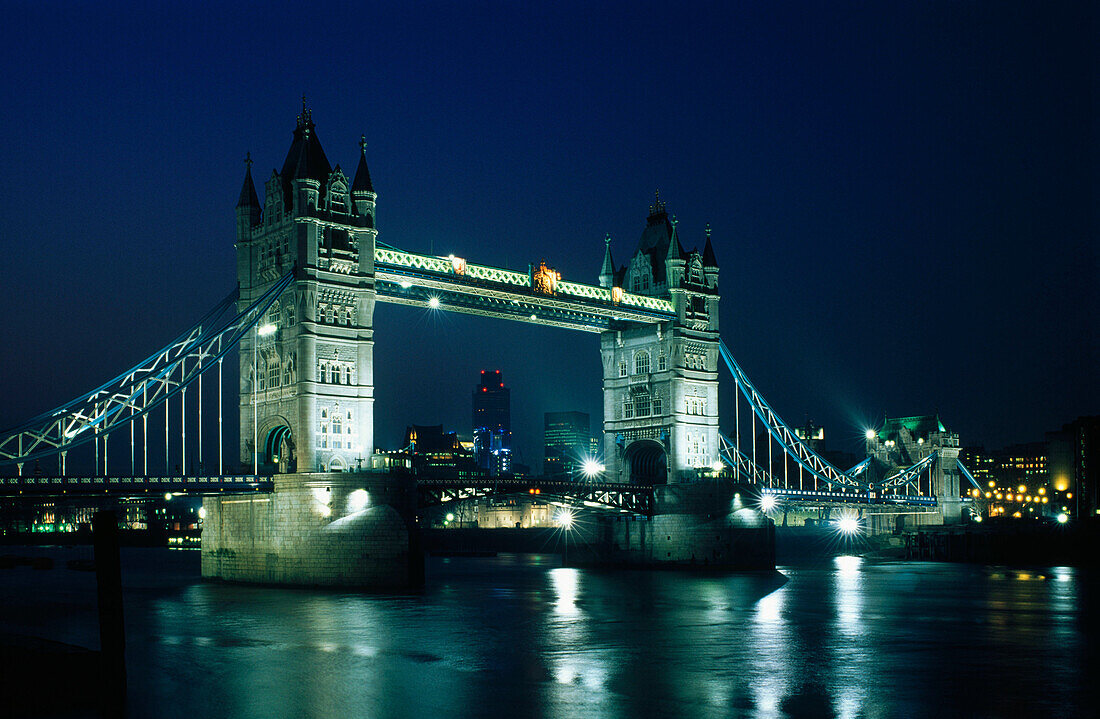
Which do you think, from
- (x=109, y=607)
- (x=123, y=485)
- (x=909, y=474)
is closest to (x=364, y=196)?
(x=123, y=485)

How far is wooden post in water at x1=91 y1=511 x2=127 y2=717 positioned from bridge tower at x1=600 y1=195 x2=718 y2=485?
65.3 metres

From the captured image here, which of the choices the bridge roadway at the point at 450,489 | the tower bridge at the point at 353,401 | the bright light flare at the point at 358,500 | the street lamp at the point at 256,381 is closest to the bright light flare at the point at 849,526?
the bridge roadway at the point at 450,489

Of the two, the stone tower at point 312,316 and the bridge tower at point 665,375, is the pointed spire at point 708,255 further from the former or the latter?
the stone tower at point 312,316

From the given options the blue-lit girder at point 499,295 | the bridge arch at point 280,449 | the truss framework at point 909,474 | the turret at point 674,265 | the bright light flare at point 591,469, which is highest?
the turret at point 674,265

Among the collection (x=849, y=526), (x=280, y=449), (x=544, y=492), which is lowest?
(x=849, y=526)

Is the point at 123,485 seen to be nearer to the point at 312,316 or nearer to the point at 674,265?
the point at 312,316

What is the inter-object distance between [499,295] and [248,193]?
678 inches

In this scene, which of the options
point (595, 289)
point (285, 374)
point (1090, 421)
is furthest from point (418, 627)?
point (1090, 421)

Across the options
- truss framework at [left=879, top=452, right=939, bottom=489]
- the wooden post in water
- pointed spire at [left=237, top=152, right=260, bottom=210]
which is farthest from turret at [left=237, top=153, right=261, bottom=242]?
truss framework at [left=879, top=452, right=939, bottom=489]

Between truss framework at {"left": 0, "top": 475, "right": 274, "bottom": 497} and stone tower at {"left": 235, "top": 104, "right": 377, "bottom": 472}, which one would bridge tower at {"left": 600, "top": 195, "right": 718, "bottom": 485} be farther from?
truss framework at {"left": 0, "top": 475, "right": 274, "bottom": 497}

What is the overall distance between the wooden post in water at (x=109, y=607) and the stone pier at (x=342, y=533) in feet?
117

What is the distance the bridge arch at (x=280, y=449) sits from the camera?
69.6 meters

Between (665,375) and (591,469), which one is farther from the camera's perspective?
(591,469)

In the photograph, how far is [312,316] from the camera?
69.1 metres
